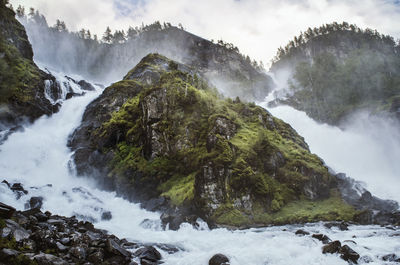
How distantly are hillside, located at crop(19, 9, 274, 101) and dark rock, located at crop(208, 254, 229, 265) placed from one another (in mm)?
58771

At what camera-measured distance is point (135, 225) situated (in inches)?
687

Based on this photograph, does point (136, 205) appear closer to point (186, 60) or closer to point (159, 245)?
point (159, 245)

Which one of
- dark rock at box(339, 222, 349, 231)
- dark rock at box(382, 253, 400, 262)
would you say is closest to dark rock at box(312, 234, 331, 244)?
dark rock at box(382, 253, 400, 262)

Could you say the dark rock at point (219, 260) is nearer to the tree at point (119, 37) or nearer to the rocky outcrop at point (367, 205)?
the rocky outcrop at point (367, 205)

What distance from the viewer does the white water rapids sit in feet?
37.1

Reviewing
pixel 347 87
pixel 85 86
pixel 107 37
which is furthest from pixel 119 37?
pixel 347 87

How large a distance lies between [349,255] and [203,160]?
36.7 feet

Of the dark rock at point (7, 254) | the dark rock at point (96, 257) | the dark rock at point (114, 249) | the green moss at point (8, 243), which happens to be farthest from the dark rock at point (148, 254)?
the dark rock at point (7, 254)

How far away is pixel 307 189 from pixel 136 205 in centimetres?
1351

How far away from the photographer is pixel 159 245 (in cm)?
1334

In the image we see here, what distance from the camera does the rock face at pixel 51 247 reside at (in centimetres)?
729

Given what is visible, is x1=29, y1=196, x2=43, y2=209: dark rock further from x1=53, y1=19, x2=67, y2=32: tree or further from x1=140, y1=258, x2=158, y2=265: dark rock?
x1=53, y1=19, x2=67, y2=32: tree

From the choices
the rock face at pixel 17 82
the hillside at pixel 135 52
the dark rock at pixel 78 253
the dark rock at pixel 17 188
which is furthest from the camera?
the hillside at pixel 135 52

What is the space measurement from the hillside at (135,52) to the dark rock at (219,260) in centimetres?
5877
